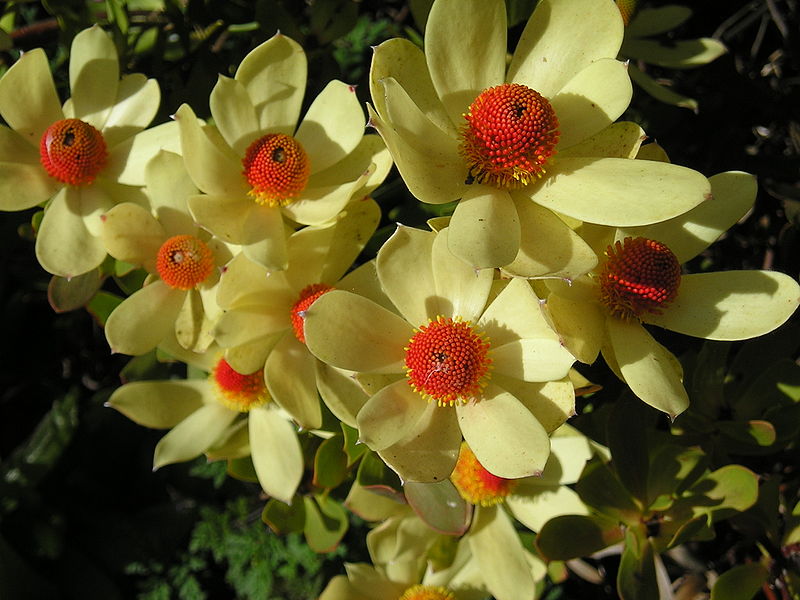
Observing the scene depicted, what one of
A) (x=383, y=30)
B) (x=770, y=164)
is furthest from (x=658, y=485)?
(x=383, y=30)

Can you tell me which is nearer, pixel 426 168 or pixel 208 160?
pixel 426 168

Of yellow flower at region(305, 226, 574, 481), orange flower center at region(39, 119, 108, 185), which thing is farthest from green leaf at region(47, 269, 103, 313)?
yellow flower at region(305, 226, 574, 481)

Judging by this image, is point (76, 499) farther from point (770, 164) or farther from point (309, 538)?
point (770, 164)

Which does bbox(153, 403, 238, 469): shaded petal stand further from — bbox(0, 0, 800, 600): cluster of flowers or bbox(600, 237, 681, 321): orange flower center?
bbox(600, 237, 681, 321): orange flower center

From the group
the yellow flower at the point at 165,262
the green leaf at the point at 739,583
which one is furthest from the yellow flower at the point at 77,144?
the green leaf at the point at 739,583

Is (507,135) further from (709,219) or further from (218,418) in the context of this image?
(218,418)

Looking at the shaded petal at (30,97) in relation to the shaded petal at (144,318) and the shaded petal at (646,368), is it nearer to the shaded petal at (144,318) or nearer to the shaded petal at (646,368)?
the shaded petal at (144,318)

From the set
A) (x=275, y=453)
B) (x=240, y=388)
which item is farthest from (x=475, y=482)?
(x=240, y=388)
